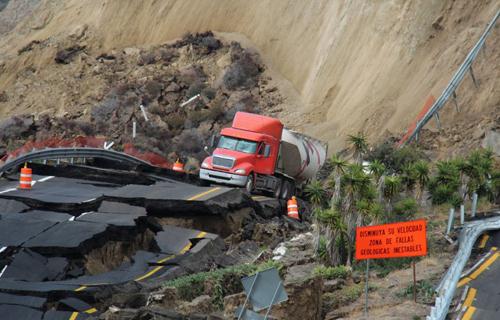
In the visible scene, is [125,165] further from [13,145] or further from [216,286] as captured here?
[216,286]

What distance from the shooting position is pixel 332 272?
23.1m

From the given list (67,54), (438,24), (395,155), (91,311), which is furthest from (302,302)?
(67,54)

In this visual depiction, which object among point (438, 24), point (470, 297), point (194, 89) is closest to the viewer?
point (470, 297)

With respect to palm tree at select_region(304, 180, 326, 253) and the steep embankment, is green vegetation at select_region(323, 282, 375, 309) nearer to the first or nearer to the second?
palm tree at select_region(304, 180, 326, 253)

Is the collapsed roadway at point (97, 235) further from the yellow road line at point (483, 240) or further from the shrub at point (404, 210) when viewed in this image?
the yellow road line at point (483, 240)

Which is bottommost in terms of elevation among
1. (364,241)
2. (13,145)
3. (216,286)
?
(13,145)

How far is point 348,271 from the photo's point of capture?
76.8 feet

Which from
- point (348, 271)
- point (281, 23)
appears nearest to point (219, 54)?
point (281, 23)

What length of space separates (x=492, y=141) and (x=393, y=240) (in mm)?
21857

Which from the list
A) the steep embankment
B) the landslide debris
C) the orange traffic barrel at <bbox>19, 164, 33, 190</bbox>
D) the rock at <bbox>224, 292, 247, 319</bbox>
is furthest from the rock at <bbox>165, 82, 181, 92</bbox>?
the rock at <bbox>224, 292, 247, 319</bbox>

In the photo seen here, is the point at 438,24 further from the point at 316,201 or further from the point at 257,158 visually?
the point at 316,201

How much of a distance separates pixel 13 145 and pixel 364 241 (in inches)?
1375

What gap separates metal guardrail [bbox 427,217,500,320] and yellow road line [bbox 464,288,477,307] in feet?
1.20

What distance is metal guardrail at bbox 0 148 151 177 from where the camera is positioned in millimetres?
35875
